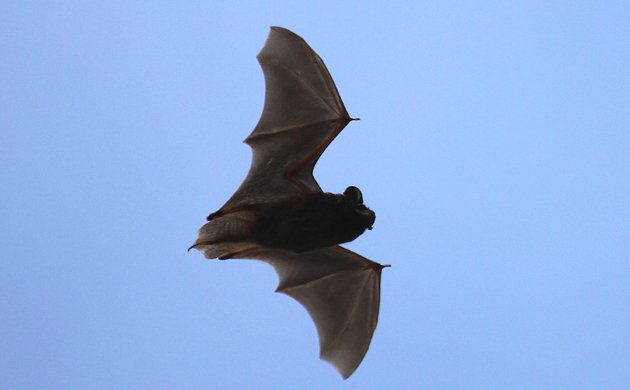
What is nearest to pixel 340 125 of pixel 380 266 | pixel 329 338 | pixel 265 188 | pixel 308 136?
pixel 308 136

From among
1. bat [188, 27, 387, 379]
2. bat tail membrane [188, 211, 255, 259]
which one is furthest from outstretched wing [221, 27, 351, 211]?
bat tail membrane [188, 211, 255, 259]

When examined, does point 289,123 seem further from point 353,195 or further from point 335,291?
point 335,291

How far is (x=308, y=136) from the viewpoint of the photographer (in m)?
11.2

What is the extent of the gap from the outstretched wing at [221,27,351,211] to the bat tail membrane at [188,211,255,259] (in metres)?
0.25

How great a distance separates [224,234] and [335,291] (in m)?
2.09

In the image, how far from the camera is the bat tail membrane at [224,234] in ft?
35.5

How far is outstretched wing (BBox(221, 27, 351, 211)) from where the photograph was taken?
10.9 meters

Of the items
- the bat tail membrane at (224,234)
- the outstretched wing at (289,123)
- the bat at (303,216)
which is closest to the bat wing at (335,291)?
the bat at (303,216)

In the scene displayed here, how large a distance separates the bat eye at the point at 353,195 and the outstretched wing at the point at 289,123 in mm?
667

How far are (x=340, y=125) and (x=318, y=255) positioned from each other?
204 centimetres

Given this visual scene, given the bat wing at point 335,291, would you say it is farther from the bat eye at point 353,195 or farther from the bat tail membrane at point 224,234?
the bat eye at point 353,195

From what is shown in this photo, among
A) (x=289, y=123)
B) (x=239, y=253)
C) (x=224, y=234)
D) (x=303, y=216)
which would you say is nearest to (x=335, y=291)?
(x=239, y=253)

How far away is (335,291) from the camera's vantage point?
39.2 feet

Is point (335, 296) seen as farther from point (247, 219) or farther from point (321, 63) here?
point (321, 63)
